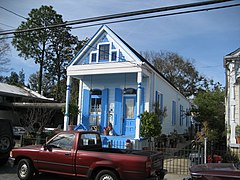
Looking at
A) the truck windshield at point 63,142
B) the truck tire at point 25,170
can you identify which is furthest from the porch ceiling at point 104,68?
the truck tire at point 25,170

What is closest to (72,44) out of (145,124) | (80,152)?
(145,124)

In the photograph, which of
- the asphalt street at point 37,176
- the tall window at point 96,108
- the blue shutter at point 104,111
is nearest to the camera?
the asphalt street at point 37,176

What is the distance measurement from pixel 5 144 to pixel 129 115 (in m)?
8.46

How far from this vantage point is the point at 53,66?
1535 inches

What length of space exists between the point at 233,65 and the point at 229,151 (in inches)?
148

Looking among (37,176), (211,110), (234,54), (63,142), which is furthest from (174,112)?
(63,142)

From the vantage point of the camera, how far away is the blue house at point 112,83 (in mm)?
15969

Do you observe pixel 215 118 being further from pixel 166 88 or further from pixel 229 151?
pixel 229 151

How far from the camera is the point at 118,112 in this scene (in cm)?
1697

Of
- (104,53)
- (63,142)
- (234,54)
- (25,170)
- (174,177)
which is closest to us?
(63,142)

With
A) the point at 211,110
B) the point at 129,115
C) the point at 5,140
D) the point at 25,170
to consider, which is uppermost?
the point at 211,110

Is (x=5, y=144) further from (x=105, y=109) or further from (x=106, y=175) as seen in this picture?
(x=105, y=109)

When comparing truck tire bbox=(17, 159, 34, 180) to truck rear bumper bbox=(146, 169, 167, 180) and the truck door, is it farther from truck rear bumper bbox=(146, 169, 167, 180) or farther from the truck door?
truck rear bumper bbox=(146, 169, 167, 180)

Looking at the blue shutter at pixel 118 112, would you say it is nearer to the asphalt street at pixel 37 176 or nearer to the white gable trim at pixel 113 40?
the white gable trim at pixel 113 40
